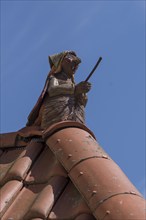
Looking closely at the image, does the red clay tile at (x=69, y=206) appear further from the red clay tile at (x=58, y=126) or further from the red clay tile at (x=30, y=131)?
the red clay tile at (x=30, y=131)

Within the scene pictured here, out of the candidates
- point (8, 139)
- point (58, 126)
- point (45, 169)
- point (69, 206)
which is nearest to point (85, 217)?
point (69, 206)

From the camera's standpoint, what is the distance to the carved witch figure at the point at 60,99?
4.47 m

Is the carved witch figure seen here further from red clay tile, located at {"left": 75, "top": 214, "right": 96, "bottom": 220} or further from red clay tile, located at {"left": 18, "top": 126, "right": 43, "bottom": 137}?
red clay tile, located at {"left": 75, "top": 214, "right": 96, "bottom": 220}

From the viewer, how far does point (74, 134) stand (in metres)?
3.95

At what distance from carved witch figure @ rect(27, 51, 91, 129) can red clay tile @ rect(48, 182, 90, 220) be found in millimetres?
1006

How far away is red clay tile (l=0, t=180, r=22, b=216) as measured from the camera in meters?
3.58

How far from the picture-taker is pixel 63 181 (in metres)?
3.64

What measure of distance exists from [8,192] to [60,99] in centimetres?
116

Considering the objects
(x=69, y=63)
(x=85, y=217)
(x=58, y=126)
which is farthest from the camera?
(x=69, y=63)

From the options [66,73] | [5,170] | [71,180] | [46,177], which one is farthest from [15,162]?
[66,73]

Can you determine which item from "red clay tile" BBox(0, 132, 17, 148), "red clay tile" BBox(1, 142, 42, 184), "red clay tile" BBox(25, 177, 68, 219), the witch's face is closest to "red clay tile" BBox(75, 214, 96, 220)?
"red clay tile" BBox(25, 177, 68, 219)

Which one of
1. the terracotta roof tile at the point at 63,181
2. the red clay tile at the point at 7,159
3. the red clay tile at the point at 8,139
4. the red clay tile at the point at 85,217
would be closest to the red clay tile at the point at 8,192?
the terracotta roof tile at the point at 63,181

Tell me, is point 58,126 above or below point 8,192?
above

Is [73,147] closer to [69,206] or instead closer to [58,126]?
[58,126]
